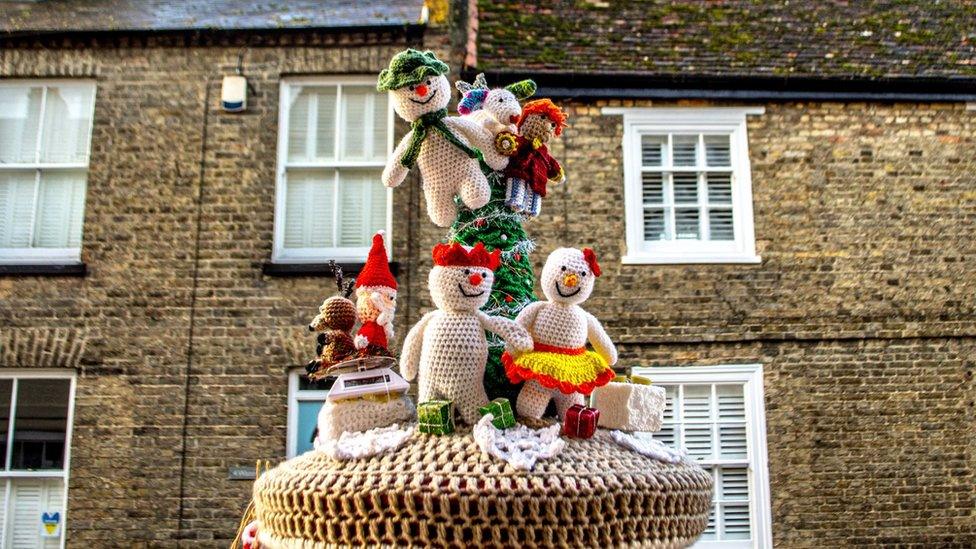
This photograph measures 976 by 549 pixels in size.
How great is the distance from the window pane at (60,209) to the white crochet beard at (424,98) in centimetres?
712

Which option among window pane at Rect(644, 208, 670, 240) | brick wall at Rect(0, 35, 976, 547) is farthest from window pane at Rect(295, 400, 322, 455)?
window pane at Rect(644, 208, 670, 240)

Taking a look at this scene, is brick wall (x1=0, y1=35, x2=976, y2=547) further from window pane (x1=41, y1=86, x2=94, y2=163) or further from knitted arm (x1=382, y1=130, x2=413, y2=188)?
knitted arm (x1=382, y1=130, x2=413, y2=188)

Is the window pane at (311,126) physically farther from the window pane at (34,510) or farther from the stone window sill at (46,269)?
the window pane at (34,510)

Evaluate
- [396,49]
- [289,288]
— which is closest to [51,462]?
[289,288]

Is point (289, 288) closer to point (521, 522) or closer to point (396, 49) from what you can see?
point (396, 49)

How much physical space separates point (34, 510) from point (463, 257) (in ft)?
23.7

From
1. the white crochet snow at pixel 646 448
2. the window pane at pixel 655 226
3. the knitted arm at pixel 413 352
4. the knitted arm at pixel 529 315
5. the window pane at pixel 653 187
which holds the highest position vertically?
the window pane at pixel 653 187

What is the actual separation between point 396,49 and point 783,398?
476cm

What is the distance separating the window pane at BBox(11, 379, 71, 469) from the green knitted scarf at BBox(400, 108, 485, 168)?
686 centimetres

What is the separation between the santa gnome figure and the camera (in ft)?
5.77

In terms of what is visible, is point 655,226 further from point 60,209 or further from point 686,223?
point 60,209

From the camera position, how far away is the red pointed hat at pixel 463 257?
5.02 feet

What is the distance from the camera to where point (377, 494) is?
126 centimetres

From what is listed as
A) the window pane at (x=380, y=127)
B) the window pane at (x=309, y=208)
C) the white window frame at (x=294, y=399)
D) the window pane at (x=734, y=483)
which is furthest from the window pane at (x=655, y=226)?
the white window frame at (x=294, y=399)
